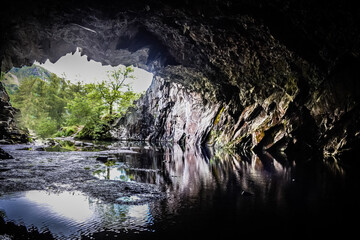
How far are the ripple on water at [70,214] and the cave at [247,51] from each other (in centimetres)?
1013

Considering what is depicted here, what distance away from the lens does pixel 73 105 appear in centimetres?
3325

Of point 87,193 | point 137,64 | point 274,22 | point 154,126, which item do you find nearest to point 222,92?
point 137,64

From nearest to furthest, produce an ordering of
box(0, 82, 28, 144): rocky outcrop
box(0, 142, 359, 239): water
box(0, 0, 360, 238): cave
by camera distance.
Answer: box(0, 142, 359, 239): water, box(0, 0, 360, 238): cave, box(0, 82, 28, 144): rocky outcrop

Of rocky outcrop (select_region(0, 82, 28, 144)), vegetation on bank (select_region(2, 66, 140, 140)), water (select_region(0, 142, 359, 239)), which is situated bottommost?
water (select_region(0, 142, 359, 239))

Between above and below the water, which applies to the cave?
above

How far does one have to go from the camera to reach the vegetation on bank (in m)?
34.4

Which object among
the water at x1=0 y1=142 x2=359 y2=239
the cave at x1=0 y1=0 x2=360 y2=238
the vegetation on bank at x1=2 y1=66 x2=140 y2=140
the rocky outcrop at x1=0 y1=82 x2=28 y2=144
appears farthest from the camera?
the vegetation on bank at x1=2 y1=66 x2=140 y2=140

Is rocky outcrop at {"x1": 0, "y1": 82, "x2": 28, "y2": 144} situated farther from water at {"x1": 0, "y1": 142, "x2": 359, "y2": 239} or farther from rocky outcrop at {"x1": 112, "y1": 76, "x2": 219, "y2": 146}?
rocky outcrop at {"x1": 112, "y1": 76, "x2": 219, "y2": 146}

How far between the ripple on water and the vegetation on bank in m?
31.6

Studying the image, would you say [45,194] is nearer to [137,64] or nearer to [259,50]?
[259,50]

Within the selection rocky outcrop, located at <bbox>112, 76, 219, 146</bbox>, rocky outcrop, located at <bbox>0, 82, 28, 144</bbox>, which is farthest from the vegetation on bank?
rocky outcrop, located at <bbox>0, 82, 28, 144</bbox>

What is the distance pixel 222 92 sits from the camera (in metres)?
26.4

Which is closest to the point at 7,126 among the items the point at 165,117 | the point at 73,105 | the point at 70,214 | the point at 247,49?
the point at 73,105

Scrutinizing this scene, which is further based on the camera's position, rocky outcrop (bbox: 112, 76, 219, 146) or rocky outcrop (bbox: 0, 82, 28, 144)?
rocky outcrop (bbox: 112, 76, 219, 146)
